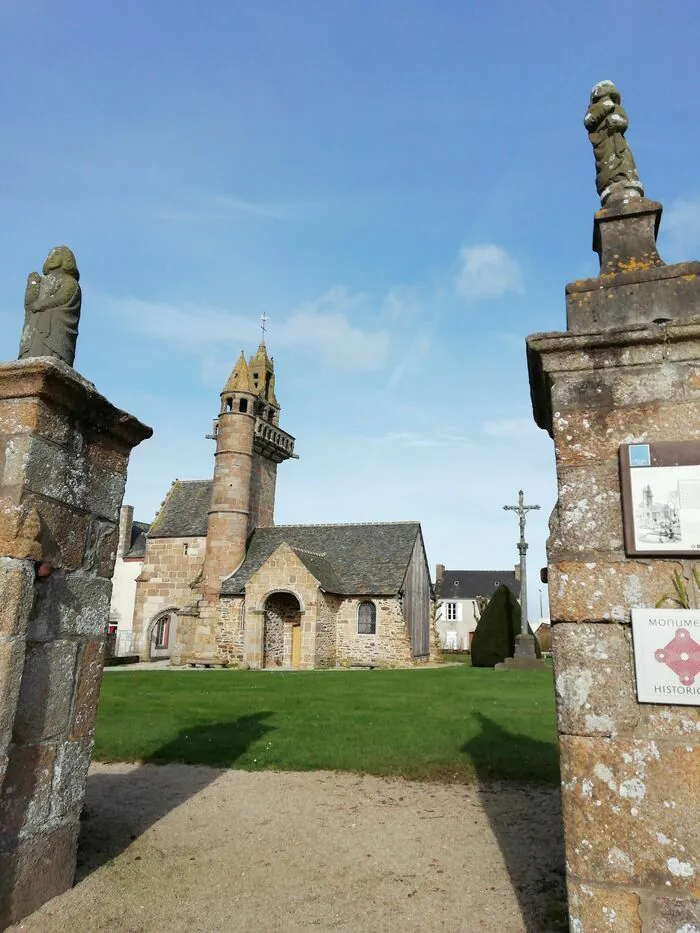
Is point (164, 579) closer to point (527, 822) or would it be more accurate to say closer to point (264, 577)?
point (264, 577)

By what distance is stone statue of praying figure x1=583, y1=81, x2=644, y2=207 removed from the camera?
12.9ft

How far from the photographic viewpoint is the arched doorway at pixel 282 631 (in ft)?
86.7

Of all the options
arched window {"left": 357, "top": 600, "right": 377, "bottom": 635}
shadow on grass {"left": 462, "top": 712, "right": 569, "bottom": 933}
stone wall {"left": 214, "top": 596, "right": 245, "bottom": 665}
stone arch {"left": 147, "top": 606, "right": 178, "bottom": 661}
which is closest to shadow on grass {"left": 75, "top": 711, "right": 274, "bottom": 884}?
shadow on grass {"left": 462, "top": 712, "right": 569, "bottom": 933}

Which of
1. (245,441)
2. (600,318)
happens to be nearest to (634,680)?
(600,318)

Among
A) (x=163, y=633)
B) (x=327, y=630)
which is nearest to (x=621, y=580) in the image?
(x=327, y=630)

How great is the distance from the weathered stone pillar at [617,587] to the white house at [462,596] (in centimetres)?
4877

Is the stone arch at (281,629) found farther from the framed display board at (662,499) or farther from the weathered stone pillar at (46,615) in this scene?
the framed display board at (662,499)

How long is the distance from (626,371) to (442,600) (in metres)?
53.1

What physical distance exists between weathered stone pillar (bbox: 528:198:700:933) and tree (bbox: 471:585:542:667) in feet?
80.5

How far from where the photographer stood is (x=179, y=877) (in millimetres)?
4250

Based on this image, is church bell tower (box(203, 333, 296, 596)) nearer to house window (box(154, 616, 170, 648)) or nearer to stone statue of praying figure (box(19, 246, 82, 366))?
house window (box(154, 616, 170, 648))

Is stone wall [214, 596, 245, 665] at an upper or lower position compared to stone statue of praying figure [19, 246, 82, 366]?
lower

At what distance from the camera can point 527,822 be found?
17.8 ft

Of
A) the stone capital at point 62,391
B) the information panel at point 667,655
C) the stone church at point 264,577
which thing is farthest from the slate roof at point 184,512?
the information panel at point 667,655
